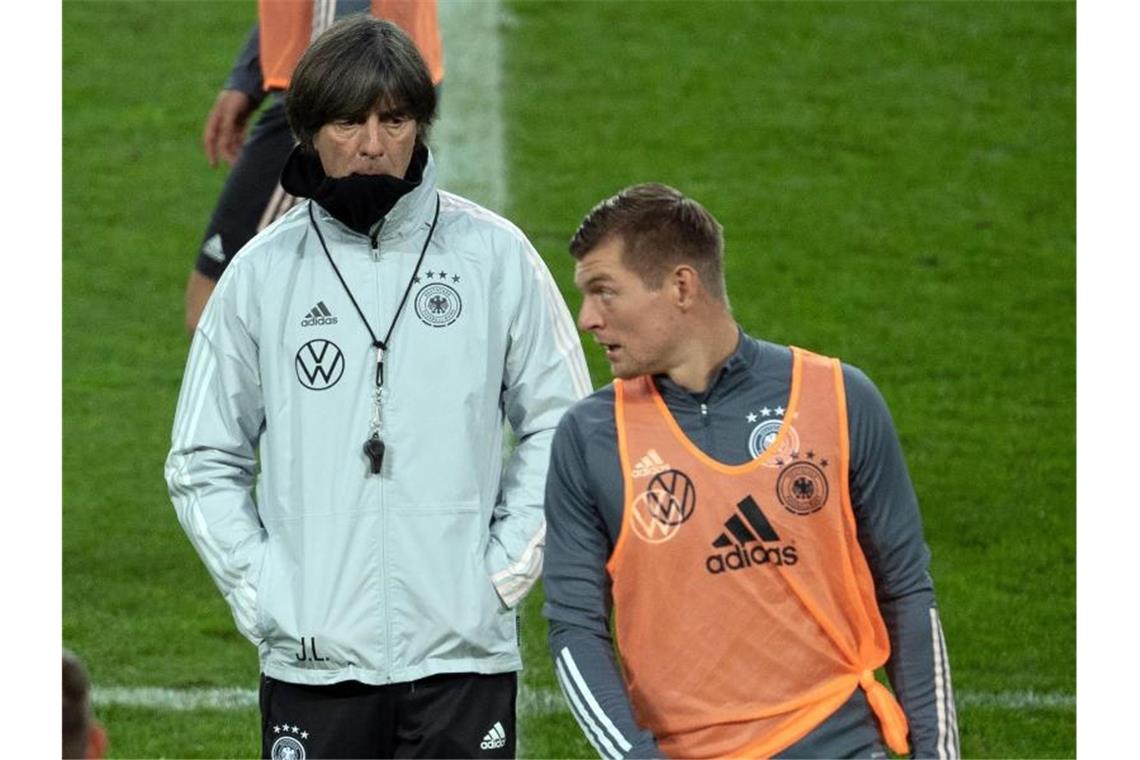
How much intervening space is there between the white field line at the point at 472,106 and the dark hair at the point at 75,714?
7661 mm

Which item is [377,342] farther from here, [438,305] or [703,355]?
[703,355]

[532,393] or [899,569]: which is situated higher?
[532,393]

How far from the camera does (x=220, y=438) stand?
389 cm

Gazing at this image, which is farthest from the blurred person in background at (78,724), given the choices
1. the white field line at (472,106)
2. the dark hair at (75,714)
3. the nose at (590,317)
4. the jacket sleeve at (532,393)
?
the white field line at (472,106)

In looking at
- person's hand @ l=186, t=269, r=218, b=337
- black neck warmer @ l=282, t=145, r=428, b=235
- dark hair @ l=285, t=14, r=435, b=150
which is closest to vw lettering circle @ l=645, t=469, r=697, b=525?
black neck warmer @ l=282, t=145, r=428, b=235

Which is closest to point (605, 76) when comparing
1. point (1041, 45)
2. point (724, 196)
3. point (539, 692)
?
point (724, 196)

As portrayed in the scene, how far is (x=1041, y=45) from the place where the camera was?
1266 centimetres

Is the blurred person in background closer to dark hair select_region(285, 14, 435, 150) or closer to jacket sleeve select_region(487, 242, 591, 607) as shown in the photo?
jacket sleeve select_region(487, 242, 591, 607)

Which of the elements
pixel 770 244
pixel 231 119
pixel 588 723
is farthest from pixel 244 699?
pixel 770 244

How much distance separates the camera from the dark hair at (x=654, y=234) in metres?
3.45

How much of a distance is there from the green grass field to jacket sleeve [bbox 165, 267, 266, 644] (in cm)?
241

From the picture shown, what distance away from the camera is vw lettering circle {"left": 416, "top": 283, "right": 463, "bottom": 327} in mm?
3879

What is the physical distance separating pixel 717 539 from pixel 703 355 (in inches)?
11.0

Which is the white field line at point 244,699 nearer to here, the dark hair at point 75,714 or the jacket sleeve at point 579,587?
the jacket sleeve at point 579,587
